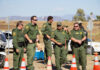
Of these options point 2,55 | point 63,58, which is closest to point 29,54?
point 63,58

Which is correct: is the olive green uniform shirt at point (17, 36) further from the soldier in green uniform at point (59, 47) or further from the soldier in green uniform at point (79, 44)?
the soldier in green uniform at point (79, 44)

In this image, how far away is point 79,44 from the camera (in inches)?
476

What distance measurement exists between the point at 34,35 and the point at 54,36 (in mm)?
1203

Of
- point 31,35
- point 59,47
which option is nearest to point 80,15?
point 59,47

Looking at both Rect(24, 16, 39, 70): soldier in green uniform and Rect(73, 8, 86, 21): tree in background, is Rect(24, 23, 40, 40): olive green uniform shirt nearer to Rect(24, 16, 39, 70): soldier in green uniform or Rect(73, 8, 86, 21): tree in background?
Rect(24, 16, 39, 70): soldier in green uniform

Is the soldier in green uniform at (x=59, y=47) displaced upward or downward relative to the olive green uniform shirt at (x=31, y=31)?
downward

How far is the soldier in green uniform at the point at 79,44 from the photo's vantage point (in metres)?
12.0

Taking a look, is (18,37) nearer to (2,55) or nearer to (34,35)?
(34,35)

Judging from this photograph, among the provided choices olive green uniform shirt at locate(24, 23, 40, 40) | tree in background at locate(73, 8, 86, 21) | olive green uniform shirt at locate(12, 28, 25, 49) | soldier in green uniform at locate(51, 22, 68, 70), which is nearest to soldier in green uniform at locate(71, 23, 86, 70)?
soldier in green uniform at locate(51, 22, 68, 70)

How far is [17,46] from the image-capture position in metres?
11.5

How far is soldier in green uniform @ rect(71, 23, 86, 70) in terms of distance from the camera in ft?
39.4

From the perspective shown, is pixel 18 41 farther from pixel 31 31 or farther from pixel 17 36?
pixel 31 31

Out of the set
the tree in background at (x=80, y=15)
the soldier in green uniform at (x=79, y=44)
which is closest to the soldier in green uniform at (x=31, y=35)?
the soldier in green uniform at (x=79, y=44)

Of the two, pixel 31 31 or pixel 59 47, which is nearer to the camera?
pixel 31 31
